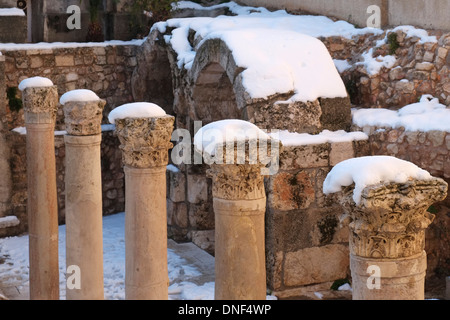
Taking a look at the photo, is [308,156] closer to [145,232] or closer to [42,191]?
[145,232]

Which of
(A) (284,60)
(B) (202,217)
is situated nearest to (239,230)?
(A) (284,60)

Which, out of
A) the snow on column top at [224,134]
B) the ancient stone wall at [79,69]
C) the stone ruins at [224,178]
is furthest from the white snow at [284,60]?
the snow on column top at [224,134]

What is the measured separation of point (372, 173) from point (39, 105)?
5.02 metres

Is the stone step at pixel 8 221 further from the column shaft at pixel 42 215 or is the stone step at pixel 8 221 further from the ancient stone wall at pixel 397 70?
the ancient stone wall at pixel 397 70

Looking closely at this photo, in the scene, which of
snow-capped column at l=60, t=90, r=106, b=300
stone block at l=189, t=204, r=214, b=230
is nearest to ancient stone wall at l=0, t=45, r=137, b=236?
stone block at l=189, t=204, r=214, b=230

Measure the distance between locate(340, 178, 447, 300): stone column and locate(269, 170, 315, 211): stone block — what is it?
396 centimetres

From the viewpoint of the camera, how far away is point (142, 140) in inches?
275

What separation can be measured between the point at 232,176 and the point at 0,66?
7.61 metres

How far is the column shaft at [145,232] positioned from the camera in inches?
275

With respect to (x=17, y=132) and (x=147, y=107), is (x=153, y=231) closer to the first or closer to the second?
(x=147, y=107)

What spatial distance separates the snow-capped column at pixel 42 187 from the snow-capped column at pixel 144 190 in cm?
215

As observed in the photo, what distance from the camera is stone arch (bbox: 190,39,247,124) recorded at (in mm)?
10352

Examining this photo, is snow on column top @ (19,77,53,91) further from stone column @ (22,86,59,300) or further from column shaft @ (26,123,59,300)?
column shaft @ (26,123,59,300)

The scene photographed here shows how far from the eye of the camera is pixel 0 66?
41.1 feet
